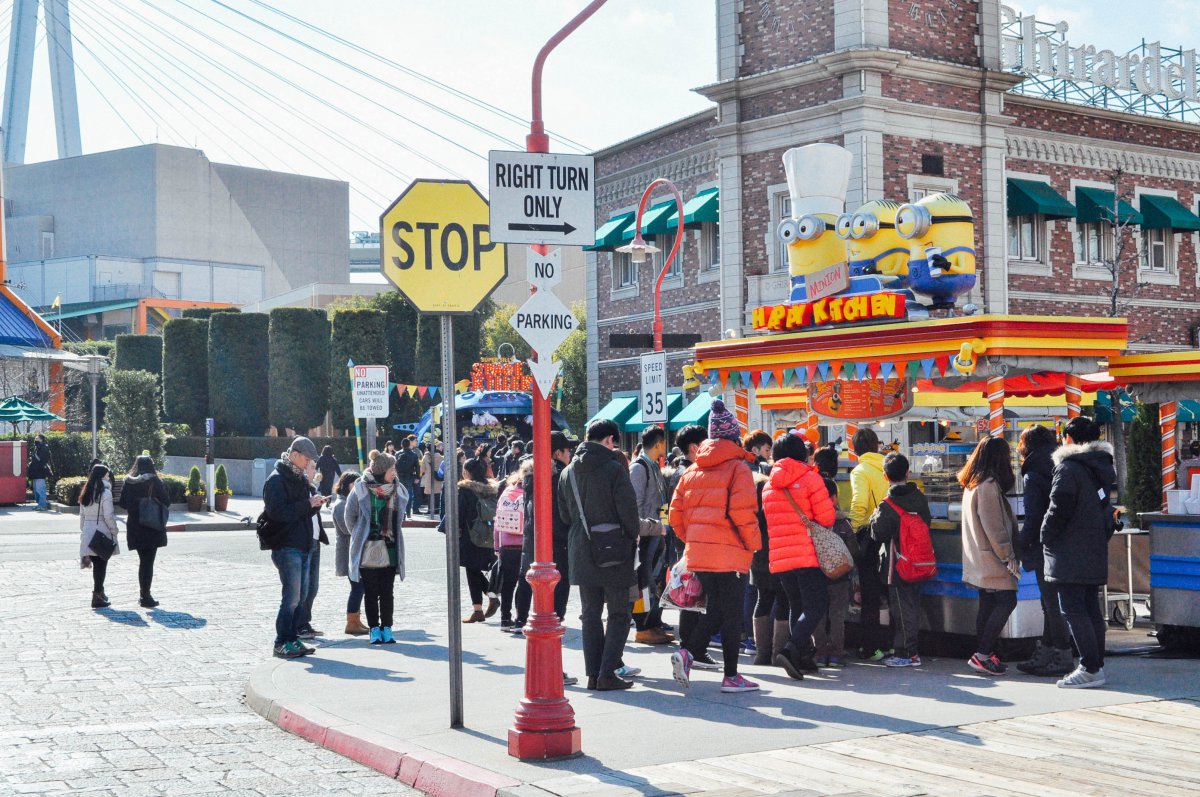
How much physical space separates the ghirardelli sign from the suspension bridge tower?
3698 inches

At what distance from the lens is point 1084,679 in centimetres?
967

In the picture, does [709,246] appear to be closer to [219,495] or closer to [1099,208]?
[1099,208]

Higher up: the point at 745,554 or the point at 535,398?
the point at 535,398

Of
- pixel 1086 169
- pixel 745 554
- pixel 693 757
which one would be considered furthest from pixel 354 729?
pixel 1086 169

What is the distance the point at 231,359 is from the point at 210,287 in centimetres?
5208

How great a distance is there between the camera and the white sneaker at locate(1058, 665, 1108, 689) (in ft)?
31.7

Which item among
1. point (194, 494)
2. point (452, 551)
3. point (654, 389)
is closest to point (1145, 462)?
point (654, 389)

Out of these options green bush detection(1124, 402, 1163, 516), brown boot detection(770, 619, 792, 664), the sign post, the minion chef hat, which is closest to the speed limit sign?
the minion chef hat

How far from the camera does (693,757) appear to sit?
7.64 meters

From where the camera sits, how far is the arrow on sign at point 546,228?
811 cm

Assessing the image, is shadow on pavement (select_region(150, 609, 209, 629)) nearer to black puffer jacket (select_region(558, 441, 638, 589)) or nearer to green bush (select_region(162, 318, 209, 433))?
black puffer jacket (select_region(558, 441, 638, 589))

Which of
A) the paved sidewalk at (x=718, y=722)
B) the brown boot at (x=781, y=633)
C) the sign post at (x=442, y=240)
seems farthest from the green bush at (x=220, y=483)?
the sign post at (x=442, y=240)

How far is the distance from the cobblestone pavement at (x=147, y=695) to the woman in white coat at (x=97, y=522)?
331mm

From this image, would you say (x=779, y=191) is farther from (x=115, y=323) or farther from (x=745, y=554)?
(x=115, y=323)
